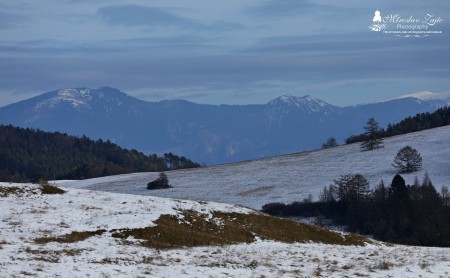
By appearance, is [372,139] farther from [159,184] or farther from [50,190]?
[50,190]

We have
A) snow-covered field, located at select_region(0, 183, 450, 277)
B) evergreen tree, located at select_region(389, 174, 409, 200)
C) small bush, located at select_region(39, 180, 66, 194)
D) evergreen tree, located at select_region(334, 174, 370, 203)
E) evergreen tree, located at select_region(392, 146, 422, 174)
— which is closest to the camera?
snow-covered field, located at select_region(0, 183, 450, 277)

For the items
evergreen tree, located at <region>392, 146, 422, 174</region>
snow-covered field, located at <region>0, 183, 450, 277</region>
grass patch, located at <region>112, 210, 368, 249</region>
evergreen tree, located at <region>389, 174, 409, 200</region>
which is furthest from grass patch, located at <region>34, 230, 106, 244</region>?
evergreen tree, located at <region>392, 146, 422, 174</region>

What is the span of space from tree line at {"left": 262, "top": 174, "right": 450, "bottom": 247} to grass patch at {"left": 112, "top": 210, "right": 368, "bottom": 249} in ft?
132

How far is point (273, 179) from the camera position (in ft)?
456

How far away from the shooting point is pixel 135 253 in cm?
3653

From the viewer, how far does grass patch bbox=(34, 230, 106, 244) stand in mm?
38031

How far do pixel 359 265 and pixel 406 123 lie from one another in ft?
539

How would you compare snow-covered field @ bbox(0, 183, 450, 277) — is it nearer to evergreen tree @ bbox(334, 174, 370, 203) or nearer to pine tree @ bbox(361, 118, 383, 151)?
evergreen tree @ bbox(334, 174, 370, 203)

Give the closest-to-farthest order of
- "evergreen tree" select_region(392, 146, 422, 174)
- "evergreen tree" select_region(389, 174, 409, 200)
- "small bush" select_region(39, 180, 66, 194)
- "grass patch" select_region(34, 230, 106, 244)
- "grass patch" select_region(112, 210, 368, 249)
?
"grass patch" select_region(34, 230, 106, 244) < "grass patch" select_region(112, 210, 368, 249) < "small bush" select_region(39, 180, 66, 194) < "evergreen tree" select_region(389, 174, 409, 200) < "evergreen tree" select_region(392, 146, 422, 174)

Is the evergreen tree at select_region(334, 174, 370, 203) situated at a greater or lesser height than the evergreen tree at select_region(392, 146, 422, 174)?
lesser

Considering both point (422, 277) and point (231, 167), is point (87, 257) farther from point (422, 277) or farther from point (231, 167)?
point (231, 167)

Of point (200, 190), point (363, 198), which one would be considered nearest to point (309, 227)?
point (363, 198)

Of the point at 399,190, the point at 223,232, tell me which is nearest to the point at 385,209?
the point at 399,190

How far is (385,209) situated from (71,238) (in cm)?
7184
